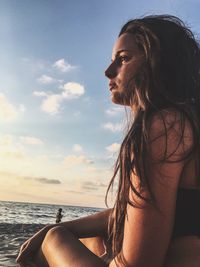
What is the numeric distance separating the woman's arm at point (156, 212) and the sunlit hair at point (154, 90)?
0.11 feet

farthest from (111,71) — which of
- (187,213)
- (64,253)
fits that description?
(64,253)

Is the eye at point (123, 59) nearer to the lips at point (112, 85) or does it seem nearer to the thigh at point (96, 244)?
the lips at point (112, 85)

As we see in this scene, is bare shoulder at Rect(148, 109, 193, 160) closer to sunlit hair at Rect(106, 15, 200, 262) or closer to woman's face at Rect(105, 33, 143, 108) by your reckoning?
sunlit hair at Rect(106, 15, 200, 262)

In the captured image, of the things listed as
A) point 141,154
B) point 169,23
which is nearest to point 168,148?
point 141,154

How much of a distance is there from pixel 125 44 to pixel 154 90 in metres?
0.51

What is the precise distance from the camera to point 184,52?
252 cm

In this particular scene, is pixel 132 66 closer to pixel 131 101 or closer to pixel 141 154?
pixel 131 101

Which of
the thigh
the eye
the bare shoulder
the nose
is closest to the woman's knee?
the thigh

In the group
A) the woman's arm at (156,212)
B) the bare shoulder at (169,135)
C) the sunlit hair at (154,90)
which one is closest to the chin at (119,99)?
the sunlit hair at (154,90)

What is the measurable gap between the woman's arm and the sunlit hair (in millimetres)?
34

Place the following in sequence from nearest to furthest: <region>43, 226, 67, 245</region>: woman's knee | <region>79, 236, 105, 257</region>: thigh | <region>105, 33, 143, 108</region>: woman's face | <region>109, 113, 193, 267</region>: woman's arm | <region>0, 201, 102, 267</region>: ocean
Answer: <region>109, 113, 193, 267</region>: woman's arm, <region>43, 226, 67, 245</region>: woman's knee, <region>105, 33, 143, 108</region>: woman's face, <region>79, 236, 105, 257</region>: thigh, <region>0, 201, 102, 267</region>: ocean

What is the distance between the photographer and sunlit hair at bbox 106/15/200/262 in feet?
6.50

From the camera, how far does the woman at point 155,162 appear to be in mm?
1860

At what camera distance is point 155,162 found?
1882mm
